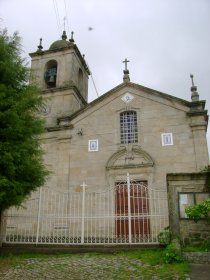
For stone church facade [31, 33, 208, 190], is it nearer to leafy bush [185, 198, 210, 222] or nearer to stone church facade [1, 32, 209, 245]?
stone church facade [1, 32, 209, 245]

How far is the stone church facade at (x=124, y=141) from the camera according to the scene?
1422 cm

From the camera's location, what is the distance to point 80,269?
711 centimetres

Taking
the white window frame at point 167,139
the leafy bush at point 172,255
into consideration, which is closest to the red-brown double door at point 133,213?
the white window frame at point 167,139

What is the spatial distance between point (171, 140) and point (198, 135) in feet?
4.10

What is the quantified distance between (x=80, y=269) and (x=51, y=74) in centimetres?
1449

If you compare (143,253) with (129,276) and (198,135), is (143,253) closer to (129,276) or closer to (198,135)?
(129,276)

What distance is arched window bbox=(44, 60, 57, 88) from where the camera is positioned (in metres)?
19.1

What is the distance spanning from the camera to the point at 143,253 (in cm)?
860

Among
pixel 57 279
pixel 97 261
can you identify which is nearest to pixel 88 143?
pixel 97 261

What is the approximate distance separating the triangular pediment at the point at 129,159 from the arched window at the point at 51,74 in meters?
6.83

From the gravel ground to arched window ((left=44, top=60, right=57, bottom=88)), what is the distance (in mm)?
12614

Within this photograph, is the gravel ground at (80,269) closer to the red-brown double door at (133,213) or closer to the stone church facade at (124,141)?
the red-brown double door at (133,213)

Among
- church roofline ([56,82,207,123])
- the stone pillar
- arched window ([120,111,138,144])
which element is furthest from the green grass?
church roofline ([56,82,207,123])

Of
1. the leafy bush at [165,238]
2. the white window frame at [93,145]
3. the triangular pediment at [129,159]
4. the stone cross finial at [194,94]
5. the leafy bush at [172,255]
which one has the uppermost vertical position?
the stone cross finial at [194,94]
